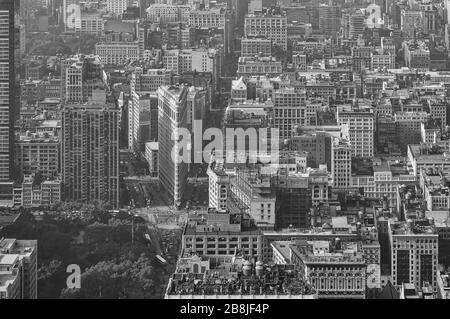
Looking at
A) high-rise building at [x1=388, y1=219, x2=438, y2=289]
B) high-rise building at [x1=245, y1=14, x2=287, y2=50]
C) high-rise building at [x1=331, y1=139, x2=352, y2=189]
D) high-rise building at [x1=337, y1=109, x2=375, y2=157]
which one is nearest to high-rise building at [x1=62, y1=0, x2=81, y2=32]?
high-rise building at [x1=245, y1=14, x2=287, y2=50]

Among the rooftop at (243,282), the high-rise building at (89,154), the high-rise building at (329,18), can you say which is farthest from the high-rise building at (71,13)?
the rooftop at (243,282)

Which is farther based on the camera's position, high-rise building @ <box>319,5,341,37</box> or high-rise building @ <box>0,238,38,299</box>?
high-rise building @ <box>319,5,341,37</box>

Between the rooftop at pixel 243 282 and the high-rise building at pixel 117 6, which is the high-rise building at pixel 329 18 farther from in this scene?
the rooftop at pixel 243 282

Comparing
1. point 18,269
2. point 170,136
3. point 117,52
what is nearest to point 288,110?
point 170,136

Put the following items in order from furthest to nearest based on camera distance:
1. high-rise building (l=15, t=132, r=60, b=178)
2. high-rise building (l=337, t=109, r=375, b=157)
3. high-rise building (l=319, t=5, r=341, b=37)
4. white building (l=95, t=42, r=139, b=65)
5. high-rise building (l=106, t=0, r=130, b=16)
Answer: high-rise building (l=319, t=5, r=341, b=37) < high-rise building (l=106, t=0, r=130, b=16) < white building (l=95, t=42, r=139, b=65) < high-rise building (l=337, t=109, r=375, b=157) < high-rise building (l=15, t=132, r=60, b=178)

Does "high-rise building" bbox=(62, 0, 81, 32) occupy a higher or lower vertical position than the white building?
higher

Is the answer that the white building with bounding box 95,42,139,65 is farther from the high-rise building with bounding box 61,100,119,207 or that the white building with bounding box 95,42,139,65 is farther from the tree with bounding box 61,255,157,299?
the tree with bounding box 61,255,157,299
